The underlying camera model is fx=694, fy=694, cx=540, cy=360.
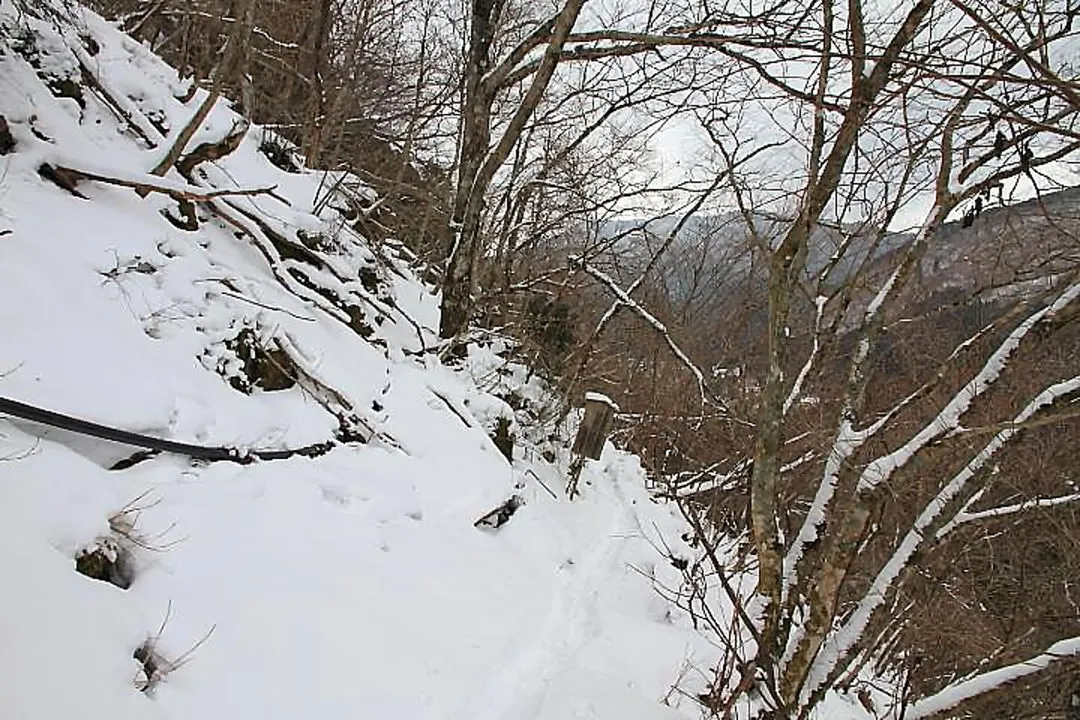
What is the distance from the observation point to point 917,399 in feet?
10.1

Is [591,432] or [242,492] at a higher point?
[242,492]

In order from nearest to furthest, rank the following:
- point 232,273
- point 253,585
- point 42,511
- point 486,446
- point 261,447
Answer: point 42,511
point 253,585
point 261,447
point 232,273
point 486,446

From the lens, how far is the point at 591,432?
7109mm

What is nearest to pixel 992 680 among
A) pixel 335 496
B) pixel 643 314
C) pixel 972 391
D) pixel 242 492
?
pixel 972 391

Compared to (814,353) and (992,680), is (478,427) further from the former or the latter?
(992,680)

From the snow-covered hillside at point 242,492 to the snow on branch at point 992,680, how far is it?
1339mm

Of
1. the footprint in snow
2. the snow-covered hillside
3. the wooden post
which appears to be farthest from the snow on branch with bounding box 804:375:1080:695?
the wooden post

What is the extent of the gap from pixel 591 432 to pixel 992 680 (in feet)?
15.0

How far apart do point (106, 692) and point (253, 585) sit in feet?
2.83

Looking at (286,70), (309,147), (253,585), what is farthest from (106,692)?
(286,70)

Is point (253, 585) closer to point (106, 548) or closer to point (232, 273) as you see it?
point (106, 548)

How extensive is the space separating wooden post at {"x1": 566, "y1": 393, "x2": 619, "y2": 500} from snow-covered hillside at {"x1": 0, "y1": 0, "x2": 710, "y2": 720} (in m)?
0.45

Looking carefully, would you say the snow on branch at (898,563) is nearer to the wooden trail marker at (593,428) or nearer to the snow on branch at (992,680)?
the snow on branch at (992,680)

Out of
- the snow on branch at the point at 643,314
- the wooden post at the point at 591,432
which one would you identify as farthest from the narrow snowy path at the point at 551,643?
the snow on branch at the point at 643,314
